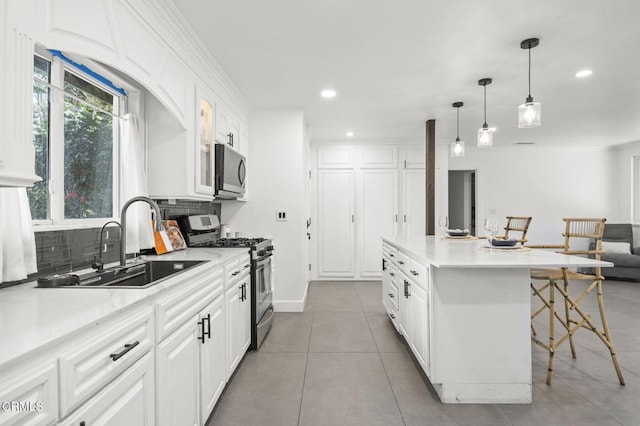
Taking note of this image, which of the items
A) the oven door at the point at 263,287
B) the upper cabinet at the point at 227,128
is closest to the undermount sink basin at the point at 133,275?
the oven door at the point at 263,287

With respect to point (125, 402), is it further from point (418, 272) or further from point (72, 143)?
point (418, 272)

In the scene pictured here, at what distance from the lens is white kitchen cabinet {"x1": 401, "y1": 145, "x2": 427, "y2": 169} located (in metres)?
6.04

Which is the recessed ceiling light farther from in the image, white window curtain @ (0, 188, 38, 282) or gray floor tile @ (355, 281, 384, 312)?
white window curtain @ (0, 188, 38, 282)

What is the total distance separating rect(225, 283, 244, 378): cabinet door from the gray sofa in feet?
20.6

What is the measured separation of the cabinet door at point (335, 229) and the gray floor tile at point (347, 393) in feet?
10.4

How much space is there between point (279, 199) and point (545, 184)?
566 cm

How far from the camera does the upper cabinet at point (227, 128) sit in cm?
313

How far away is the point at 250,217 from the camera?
4195mm

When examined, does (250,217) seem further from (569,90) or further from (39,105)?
(569,90)

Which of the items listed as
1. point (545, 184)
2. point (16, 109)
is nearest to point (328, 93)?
point (16, 109)

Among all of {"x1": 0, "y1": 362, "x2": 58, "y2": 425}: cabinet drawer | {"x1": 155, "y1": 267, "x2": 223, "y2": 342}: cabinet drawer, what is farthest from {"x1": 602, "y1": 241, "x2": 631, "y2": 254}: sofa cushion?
{"x1": 0, "y1": 362, "x2": 58, "y2": 425}: cabinet drawer

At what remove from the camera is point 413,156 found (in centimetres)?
604

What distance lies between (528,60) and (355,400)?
2951 millimetres

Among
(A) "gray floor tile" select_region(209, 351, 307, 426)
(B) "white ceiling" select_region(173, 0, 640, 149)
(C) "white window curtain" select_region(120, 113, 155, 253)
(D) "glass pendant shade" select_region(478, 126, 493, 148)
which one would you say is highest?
(B) "white ceiling" select_region(173, 0, 640, 149)
